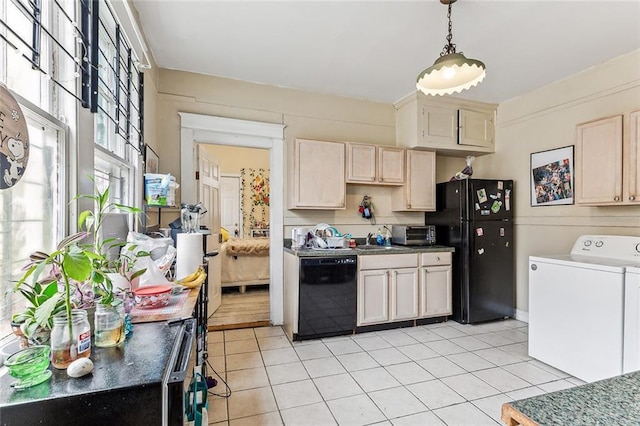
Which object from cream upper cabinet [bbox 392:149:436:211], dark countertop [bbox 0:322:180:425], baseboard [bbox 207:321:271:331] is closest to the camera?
dark countertop [bbox 0:322:180:425]

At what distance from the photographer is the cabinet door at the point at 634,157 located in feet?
8.10

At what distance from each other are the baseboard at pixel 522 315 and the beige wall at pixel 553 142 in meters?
0.04

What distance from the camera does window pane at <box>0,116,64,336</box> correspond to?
105 cm

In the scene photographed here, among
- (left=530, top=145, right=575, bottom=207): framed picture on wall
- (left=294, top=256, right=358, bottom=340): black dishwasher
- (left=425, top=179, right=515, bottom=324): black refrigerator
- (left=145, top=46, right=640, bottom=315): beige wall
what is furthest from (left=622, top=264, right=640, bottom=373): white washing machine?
(left=294, top=256, right=358, bottom=340): black dishwasher

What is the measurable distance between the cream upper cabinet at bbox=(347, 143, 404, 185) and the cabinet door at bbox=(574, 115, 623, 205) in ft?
5.67

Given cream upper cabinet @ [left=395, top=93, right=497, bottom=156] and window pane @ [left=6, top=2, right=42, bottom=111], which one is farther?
cream upper cabinet @ [left=395, top=93, right=497, bottom=156]

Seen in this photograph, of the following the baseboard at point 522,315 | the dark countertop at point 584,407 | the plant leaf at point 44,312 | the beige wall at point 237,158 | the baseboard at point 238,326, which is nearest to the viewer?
the dark countertop at point 584,407

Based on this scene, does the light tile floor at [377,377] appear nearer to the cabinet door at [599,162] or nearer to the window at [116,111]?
the cabinet door at [599,162]

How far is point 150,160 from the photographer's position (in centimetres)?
279

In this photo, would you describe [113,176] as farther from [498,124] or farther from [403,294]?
[498,124]

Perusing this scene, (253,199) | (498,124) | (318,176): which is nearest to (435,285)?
(318,176)

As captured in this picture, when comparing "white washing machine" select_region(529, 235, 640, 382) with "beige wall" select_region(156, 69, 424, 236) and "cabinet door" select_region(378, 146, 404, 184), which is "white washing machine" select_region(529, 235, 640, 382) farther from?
"beige wall" select_region(156, 69, 424, 236)

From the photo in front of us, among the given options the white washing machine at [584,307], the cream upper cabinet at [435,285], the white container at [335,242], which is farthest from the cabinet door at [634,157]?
the white container at [335,242]

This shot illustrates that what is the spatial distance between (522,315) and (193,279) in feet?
12.7
